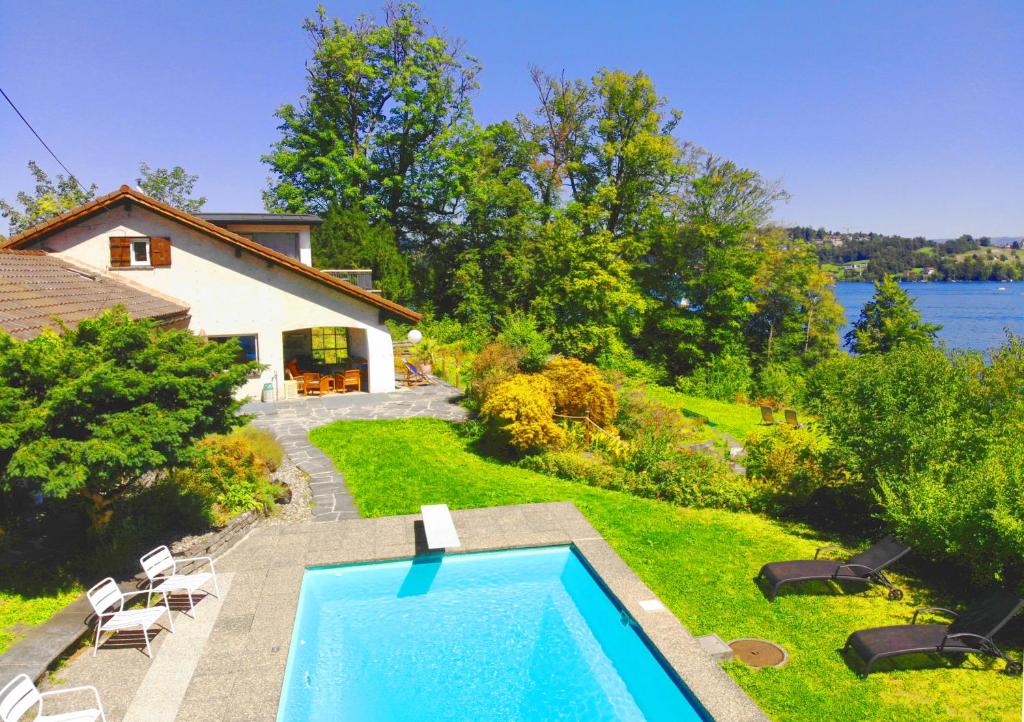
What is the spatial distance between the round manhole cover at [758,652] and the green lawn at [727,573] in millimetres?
159

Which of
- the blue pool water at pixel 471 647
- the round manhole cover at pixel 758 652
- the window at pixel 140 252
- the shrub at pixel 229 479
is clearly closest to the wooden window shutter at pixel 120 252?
the window at pixel 140 252

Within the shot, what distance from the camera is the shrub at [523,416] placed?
16.5m

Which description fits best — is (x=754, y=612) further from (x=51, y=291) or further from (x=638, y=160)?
(x=638, y=160)

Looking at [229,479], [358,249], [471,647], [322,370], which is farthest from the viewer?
[358,249]

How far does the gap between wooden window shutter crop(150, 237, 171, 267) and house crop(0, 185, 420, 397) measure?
33 millimetres

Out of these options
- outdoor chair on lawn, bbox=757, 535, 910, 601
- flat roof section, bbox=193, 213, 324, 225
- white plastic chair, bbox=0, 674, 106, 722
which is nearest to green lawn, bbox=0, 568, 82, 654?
white plastic chair, bbox=0, 674, 106, 722

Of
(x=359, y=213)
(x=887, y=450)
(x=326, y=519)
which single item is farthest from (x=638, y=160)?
(x=326, y=519)

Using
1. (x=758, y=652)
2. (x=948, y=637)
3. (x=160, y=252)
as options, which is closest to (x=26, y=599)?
(x=758, y=652)

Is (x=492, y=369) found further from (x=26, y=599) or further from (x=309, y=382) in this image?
(x=26, y=599)

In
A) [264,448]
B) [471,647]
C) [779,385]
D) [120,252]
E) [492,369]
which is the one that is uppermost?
[120,252]

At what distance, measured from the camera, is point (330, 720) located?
788 centimetres

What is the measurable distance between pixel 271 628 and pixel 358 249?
26.8m

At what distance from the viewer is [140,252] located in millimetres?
20766

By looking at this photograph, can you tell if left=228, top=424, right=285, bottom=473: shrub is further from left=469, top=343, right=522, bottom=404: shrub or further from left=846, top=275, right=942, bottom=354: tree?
left=846, top=275, right=942, bottom=354: tree
